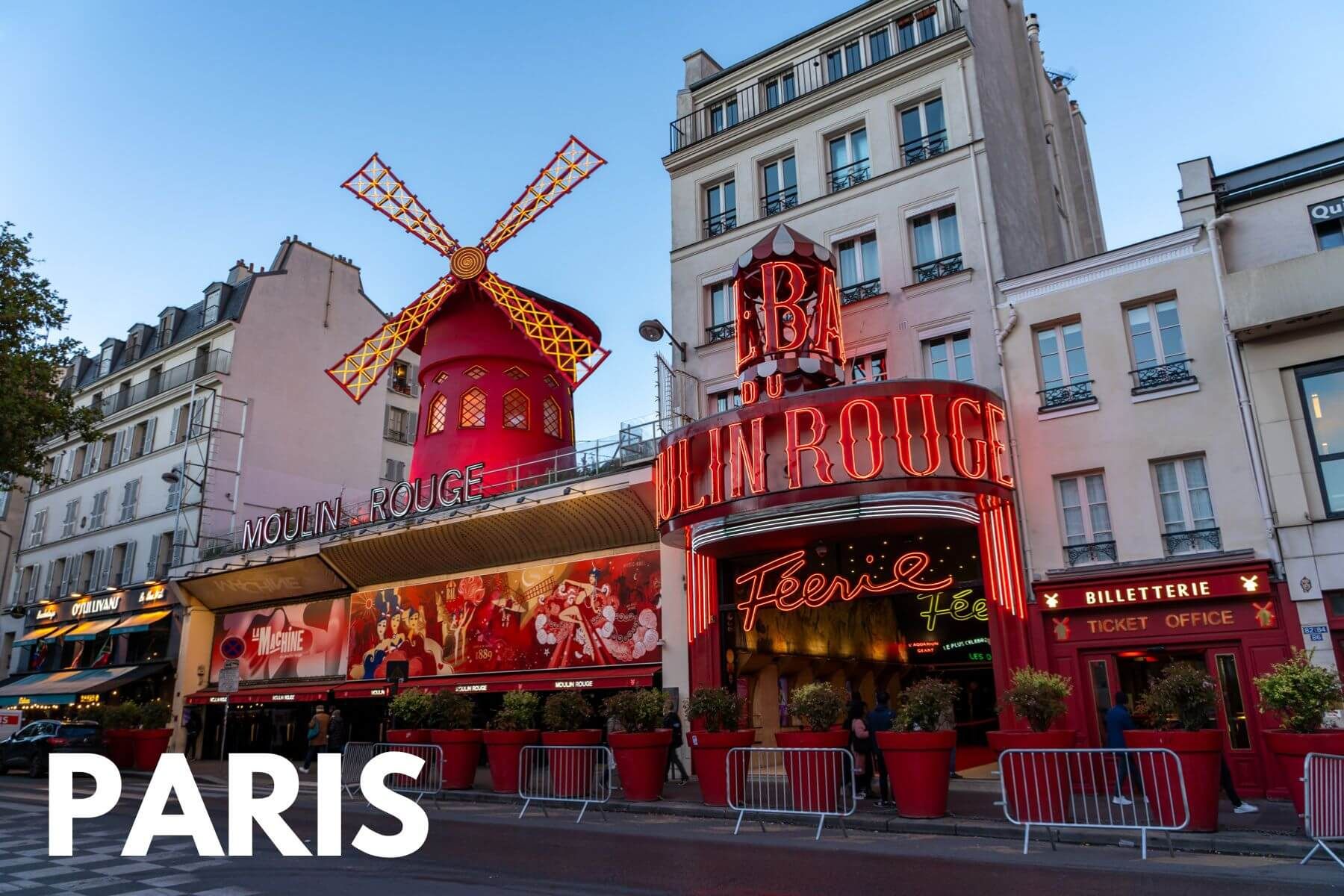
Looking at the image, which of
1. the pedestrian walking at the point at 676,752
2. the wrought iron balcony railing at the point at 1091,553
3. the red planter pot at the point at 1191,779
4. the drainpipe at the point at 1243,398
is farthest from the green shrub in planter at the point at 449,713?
the drainpipe at the point at 1243,398

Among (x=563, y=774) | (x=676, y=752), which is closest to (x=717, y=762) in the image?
(x=563, y=774)

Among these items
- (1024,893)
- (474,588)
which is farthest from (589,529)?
(1024,893)

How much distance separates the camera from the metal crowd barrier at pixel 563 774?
11.0 m

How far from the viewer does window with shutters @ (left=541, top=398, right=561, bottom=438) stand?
22547 mm

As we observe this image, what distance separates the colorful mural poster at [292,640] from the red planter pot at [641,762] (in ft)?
39.9

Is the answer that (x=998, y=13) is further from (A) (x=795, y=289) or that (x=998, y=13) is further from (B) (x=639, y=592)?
(B) (x=639, y=592)

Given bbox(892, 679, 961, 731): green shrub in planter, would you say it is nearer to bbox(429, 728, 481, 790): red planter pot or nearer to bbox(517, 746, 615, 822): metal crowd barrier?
bbox(517, 746, 615, 822): metal crowd barrier

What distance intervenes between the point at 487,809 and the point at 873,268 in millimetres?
10244

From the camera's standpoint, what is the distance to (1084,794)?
868 cm

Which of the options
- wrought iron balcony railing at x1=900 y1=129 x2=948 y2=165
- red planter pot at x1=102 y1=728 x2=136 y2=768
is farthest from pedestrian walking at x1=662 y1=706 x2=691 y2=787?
red planter pot at x1=102 y1=728 x2=136 y2=768

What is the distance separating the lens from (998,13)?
18031 mm

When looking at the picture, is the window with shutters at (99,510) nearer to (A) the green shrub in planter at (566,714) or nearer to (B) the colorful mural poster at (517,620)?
(B) the colorful mural poster at (517,620)

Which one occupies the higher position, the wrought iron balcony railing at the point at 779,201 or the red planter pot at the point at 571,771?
the wrought iron balcony railing at the point at 779,201

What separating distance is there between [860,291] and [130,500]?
23.7 meters
